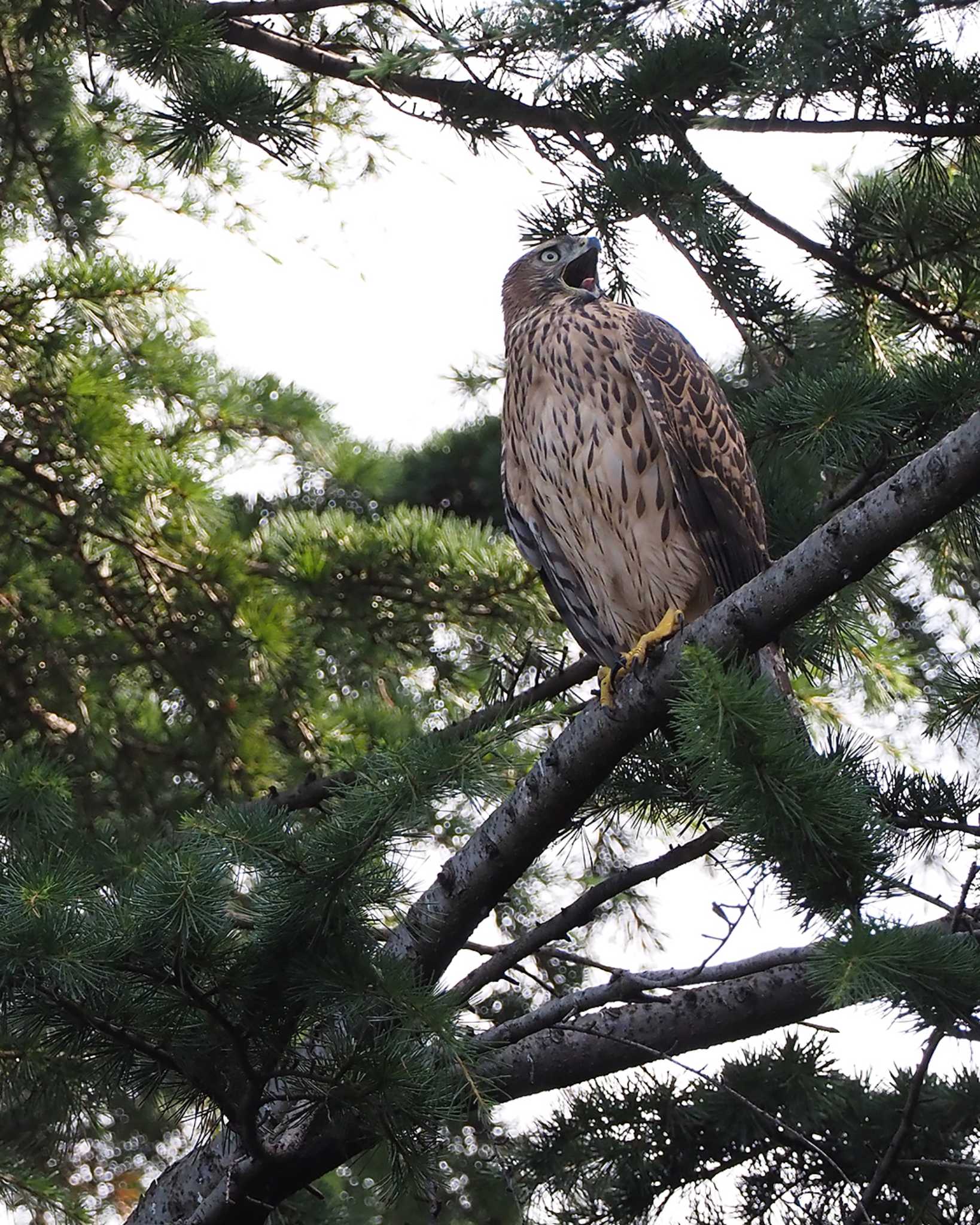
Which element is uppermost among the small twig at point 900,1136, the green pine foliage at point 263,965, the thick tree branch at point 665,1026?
the thick tree branch at point 665,1026

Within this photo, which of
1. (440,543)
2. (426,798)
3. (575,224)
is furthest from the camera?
(440,543)

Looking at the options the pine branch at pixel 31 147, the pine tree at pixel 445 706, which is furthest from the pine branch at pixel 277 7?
the pine branch at pixel 31 147

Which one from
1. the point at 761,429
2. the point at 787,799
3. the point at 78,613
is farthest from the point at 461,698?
the point at 787,799

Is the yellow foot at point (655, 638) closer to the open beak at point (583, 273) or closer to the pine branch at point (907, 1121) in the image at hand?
the pine branch at point (907, 1121)

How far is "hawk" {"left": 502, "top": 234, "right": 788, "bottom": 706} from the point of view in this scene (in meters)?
3.36

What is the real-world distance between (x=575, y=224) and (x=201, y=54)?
0.91 m

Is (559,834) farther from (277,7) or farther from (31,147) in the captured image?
(31,147)

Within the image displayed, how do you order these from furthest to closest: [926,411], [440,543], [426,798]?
[440,543] → [926,411] → [426,798]

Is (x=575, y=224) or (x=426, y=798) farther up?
(x=575, y=224)

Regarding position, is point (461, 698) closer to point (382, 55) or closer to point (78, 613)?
point (78, 613)

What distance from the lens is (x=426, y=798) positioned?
78.4 inches

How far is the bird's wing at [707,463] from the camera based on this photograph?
10.9 feet

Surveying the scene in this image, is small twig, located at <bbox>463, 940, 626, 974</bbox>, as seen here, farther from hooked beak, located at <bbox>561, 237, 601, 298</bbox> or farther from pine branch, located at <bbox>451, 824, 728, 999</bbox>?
hooked beak, located at <bbox>561, 237, 601, 298</bbox>

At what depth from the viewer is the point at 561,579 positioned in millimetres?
3773
